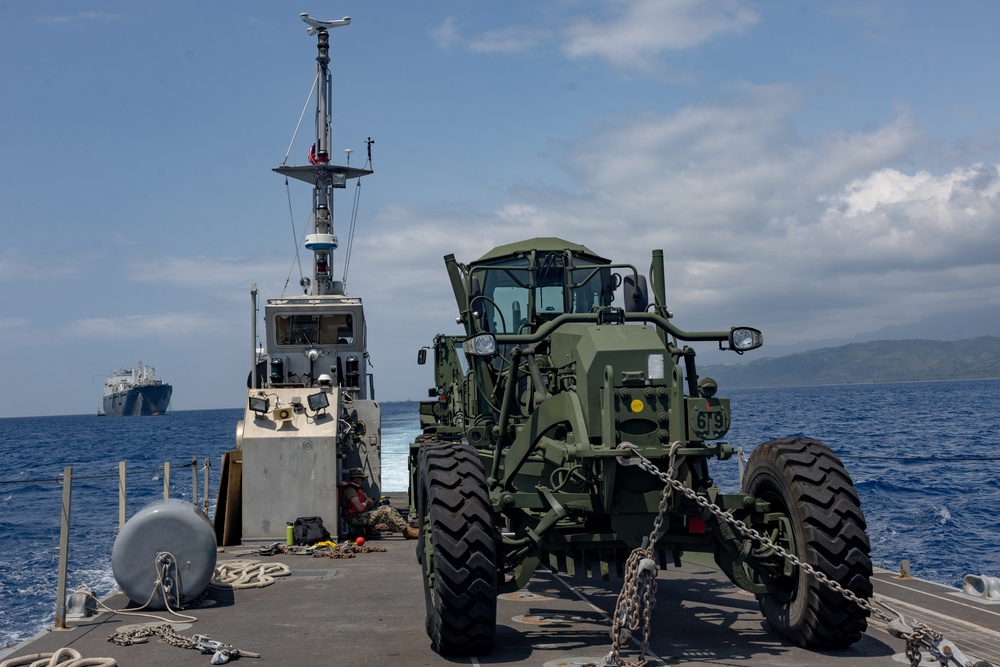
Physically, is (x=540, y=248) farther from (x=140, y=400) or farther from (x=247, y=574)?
(x=140, y=400)

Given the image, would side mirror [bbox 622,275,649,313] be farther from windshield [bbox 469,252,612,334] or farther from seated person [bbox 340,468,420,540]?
seated person [bbox 340,468,420,540]

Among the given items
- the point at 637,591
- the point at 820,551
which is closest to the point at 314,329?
the point at 637,591

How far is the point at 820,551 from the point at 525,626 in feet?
9.02

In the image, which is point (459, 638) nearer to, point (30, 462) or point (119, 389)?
point (30, 462)

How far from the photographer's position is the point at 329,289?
2108 cm

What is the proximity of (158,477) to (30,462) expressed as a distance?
20.4 meters

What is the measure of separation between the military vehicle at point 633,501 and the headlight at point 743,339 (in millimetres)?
11

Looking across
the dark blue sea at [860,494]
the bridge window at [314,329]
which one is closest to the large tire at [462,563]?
the dark blue sea at [860,494]

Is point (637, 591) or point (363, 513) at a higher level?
point (637, 591)

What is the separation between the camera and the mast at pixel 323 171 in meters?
21.8

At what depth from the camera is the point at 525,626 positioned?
829cm

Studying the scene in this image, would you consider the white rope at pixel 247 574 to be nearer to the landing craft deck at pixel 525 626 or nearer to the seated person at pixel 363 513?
the landing craft deck at pixel 525 626

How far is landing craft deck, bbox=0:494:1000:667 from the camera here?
7.24m

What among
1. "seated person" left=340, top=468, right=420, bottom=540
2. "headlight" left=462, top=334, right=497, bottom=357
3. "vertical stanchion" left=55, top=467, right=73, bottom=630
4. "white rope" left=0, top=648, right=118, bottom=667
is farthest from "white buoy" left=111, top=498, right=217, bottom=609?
"seated person" left=340, top=468, right=420, bottom=540
